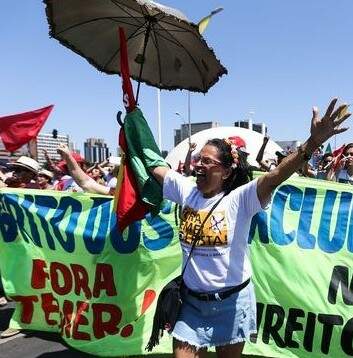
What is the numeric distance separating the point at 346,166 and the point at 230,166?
13.6 ft

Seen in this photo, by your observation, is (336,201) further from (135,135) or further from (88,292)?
(88,292)

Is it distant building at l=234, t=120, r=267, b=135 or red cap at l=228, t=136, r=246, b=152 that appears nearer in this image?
red cap at l=228, t=136, r=246, b=152

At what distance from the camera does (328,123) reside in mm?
2438

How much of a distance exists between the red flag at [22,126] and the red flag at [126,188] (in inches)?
215

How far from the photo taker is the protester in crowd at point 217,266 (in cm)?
278

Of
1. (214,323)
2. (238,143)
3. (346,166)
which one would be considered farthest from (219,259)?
(346,166)

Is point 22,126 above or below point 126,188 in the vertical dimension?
above

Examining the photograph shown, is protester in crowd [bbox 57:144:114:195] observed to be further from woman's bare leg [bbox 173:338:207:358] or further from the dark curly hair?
woman's bare leg [bbox 173:338:207:358]

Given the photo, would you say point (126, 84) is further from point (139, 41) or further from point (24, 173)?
point (24, 173)

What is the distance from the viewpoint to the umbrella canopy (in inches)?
143

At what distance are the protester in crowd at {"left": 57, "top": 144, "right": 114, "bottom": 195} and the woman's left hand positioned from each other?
2.26m

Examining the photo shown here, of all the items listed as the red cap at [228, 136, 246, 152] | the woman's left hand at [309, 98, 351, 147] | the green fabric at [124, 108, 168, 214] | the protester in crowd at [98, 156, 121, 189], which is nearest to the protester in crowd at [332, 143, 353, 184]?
the protester in crowd at [98, 156, 121, 189]

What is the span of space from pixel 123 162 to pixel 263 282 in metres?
1.58

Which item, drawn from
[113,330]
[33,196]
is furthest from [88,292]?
[33,196]
